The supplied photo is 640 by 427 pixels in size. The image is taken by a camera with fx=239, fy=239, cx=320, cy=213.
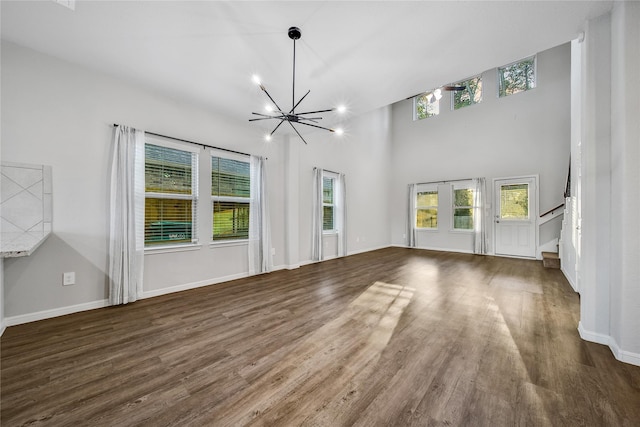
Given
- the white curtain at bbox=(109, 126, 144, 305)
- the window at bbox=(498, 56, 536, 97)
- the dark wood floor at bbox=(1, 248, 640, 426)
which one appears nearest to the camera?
the dark wood floor at bbox=(1, 248, 640, 426)

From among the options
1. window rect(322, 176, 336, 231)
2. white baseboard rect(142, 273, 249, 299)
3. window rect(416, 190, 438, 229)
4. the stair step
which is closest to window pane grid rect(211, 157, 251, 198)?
white baseboard rect(142, 273, 249, 299)

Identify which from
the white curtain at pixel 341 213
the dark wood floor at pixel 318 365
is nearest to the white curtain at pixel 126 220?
the dark wood floor at pixel 318 365

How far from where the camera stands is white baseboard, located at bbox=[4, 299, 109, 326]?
2459 mm

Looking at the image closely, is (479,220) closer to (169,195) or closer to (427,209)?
(427,209)

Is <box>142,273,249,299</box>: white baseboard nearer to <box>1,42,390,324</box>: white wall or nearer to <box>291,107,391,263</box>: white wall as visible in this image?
<box>1,42,390,324</box>: white wall

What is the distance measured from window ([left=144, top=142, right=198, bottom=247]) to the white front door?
292 inches

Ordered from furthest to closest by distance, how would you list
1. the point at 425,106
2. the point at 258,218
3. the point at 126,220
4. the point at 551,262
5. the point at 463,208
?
the point at 425,106 → the point at 463,208 → the point at 551,262 → the point at 258,218 → the point at 126,220

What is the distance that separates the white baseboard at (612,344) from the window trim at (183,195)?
4.67m

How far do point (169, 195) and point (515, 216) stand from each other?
26.0 feet

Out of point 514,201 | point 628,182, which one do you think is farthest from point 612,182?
point 514,201

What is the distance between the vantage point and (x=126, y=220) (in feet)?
10.0

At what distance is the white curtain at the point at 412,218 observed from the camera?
7890mm

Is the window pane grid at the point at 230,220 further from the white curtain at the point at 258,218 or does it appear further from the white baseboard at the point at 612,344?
the white baseboard at the point at 612,344

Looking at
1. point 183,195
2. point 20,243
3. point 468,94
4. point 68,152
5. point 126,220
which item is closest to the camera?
point 20,243
